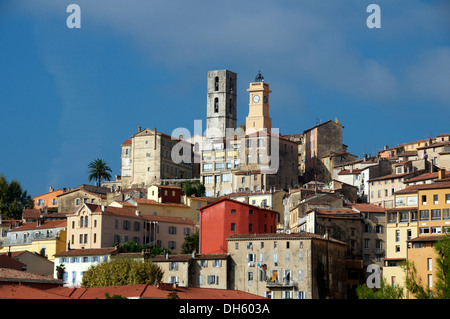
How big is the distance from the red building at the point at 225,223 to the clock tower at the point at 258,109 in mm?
45655

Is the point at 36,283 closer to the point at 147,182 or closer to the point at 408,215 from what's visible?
the point at 408,215

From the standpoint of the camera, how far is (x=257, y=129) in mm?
130125

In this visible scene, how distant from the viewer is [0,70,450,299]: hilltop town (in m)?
73.4

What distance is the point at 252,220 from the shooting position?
84062 mm

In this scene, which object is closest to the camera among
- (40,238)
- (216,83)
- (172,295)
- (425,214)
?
(172,295)

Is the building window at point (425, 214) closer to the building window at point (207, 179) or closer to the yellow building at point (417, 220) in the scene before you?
the yellow building at point (417, 220)

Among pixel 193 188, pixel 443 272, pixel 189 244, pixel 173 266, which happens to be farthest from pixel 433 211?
pixel 193 188

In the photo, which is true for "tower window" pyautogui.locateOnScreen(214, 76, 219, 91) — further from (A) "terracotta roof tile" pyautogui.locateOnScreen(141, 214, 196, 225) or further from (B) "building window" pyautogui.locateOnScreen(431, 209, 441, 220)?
(B) "building window" pyautogui.locateOnScreen(431, 209, 441, 220)

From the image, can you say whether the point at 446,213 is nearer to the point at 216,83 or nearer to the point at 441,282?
the point at 441,282

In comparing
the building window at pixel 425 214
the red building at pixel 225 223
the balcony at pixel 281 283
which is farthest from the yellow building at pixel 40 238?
the building window at pixel 425 214

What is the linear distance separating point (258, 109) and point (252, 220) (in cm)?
4943

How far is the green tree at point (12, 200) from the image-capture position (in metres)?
119

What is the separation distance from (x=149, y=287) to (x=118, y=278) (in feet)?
27.4
